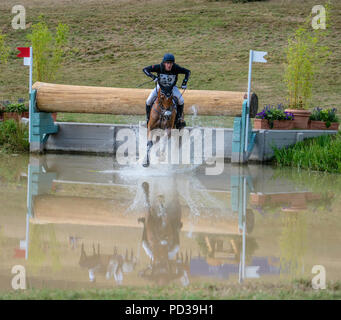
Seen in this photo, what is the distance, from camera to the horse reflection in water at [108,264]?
422 centimetres

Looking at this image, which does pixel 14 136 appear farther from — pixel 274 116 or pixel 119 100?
pixel 274 116

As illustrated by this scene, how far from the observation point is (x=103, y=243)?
5113mm

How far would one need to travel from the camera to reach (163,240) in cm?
528

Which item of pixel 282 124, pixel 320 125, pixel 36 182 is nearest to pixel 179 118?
pixel 282 124

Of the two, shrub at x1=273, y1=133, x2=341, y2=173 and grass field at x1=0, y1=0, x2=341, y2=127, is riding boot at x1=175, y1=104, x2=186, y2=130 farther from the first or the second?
grass field at x1=0, y1=0, x2=341, y2=127

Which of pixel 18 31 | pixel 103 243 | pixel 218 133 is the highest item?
pixel 18 31

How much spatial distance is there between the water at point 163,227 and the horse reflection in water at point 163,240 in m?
0.01

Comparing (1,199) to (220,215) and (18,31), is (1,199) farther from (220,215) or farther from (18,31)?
(18,31)

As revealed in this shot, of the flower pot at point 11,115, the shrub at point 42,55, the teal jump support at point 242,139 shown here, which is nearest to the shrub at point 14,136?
the flower pot at point 11,115

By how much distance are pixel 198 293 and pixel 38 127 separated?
8560 millimetres

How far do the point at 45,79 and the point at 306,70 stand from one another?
263 inches

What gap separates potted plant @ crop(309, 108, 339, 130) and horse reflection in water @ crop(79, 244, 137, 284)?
27.8ft

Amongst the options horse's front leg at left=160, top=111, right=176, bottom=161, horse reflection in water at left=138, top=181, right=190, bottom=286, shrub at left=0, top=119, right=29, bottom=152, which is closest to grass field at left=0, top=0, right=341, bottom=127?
shrub at left=0, top=119, right=29, bottom=152

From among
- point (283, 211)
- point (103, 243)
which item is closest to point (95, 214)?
point (103, 243)
